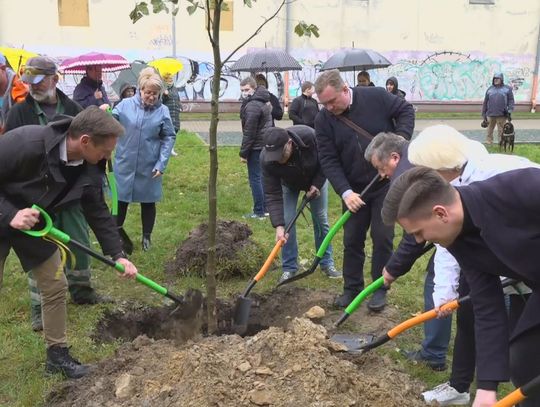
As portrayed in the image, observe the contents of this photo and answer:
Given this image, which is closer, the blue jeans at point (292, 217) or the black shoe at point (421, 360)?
the black shoe at point (421, 360)

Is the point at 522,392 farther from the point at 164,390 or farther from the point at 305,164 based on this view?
the point at 305,164

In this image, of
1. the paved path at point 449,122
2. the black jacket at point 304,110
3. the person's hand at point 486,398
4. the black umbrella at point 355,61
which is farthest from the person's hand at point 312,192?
the paved path at point 449,122

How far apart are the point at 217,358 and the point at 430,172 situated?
1.60m

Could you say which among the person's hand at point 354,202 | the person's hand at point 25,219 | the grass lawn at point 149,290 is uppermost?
the person's hand at point 25,219

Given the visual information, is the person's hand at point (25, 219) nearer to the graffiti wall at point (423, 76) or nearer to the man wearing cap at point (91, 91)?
the man wearing cap at point (91, 91)

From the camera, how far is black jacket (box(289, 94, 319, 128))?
8.72 m

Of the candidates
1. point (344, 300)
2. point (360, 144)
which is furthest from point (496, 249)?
point (344, 300)

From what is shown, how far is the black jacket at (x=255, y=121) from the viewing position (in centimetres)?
739

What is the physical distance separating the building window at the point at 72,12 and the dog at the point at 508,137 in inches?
557

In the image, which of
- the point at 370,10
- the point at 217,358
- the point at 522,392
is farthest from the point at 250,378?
the point at 370,10

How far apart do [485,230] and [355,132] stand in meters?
2.56

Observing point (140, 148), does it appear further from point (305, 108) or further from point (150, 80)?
→ point (305, 108)

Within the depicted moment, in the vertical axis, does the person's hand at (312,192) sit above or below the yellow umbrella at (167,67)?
below

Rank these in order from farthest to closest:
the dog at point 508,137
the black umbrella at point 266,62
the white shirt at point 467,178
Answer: the dog at point 508,137
the black umbrella at point 266,62
the white shirt at point 467,178
